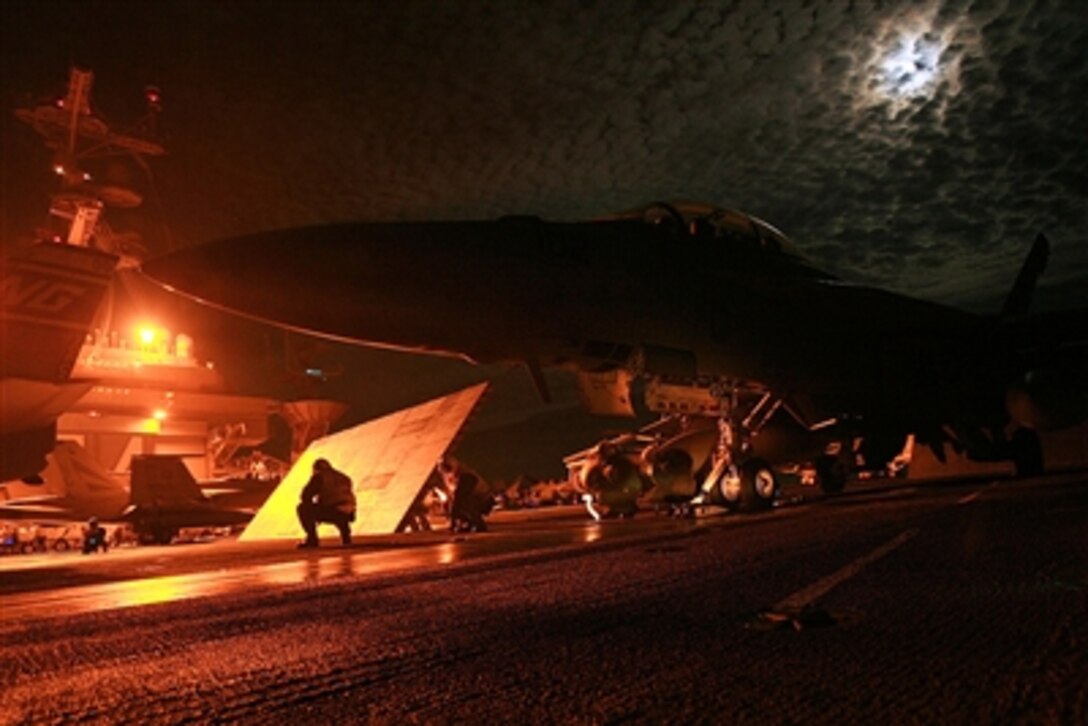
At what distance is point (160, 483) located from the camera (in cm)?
2047

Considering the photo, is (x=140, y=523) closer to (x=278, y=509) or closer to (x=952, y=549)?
(x=278, y=509)

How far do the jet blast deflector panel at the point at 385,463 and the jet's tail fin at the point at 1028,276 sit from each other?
12.0 meters

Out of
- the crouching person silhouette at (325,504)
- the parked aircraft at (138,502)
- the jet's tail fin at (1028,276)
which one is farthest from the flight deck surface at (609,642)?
the parked aircraft at (138,502)

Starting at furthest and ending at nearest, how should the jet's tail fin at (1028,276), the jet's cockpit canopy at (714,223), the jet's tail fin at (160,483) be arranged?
1. the jet's tail fin at (160,483)
2. the jet's tail fin at (1028,276)
3. the jet's cockpit canopy at (714,223)

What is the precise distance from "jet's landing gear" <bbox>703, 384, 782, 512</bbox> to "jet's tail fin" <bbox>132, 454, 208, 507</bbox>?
Result: 49.8 ft

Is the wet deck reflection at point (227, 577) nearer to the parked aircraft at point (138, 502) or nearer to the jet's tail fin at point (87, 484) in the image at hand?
the parked aircraft at point (138, 502)

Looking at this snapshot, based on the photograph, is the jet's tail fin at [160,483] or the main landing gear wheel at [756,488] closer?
the main landing gear wheel at [756,488]

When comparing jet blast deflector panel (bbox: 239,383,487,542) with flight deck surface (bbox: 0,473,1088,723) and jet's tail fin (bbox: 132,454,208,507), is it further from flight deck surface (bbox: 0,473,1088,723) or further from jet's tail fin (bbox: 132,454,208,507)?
flight deck surface (bbox: 0,473,1088,723)

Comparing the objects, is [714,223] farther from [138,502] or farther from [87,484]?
[87,484]

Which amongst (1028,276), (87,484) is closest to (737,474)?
(1028,276)

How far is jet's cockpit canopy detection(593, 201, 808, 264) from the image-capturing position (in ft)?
30.3

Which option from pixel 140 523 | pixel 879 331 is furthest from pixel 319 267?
pixel 140 523

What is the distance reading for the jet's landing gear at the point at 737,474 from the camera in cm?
1043

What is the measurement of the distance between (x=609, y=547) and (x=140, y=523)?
17287mm
